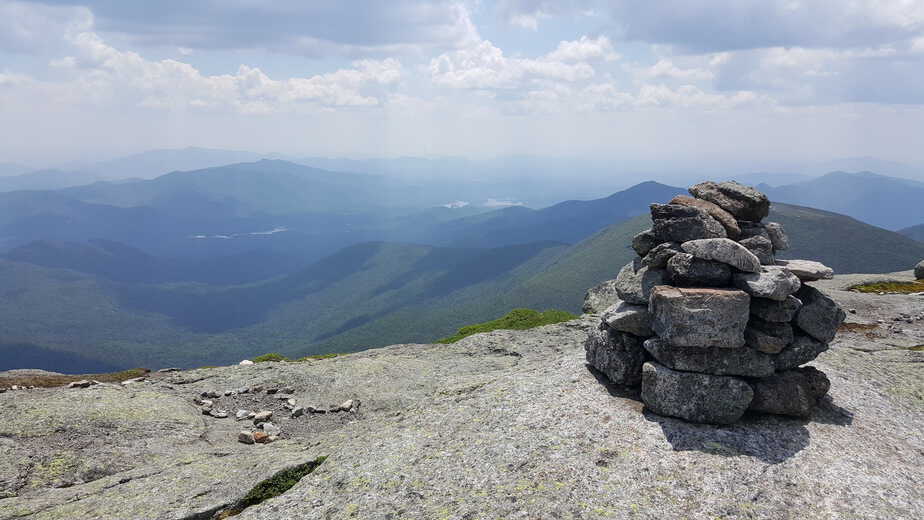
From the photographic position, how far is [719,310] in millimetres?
19750

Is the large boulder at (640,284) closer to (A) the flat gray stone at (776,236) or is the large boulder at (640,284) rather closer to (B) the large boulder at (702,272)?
(B) the large boulder at (702,272)

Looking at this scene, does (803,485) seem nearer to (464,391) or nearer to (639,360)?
(639,360)

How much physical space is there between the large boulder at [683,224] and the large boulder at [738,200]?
2933 mm

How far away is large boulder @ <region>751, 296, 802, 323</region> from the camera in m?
20.5

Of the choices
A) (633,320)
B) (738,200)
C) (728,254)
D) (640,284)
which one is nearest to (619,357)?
(633,320)

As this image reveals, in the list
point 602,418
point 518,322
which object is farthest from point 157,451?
point 518,322

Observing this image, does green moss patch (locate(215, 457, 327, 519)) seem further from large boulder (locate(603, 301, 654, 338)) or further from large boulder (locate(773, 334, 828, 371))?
large boulder (locate(773, 334, 828, 371))

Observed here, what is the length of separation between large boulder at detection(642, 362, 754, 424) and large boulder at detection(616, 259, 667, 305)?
3988 millimetres

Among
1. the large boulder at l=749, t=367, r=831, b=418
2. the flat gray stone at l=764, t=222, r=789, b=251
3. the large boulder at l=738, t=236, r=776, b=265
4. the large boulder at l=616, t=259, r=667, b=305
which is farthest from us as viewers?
the flat gray stone at l=764, t=222, r=789, b=251

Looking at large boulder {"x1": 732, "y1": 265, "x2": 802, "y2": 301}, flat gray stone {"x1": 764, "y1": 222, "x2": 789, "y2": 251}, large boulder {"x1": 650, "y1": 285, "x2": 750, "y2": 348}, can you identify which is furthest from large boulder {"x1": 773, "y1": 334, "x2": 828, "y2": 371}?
flat gray stone {"x1": 764, "y1": 222, "x2": 789, "y2": 251}

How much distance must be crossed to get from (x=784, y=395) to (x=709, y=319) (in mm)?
4828

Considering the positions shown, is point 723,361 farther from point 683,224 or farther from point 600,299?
point 600,299

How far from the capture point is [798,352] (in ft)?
68.4

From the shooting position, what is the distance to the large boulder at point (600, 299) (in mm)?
55438
